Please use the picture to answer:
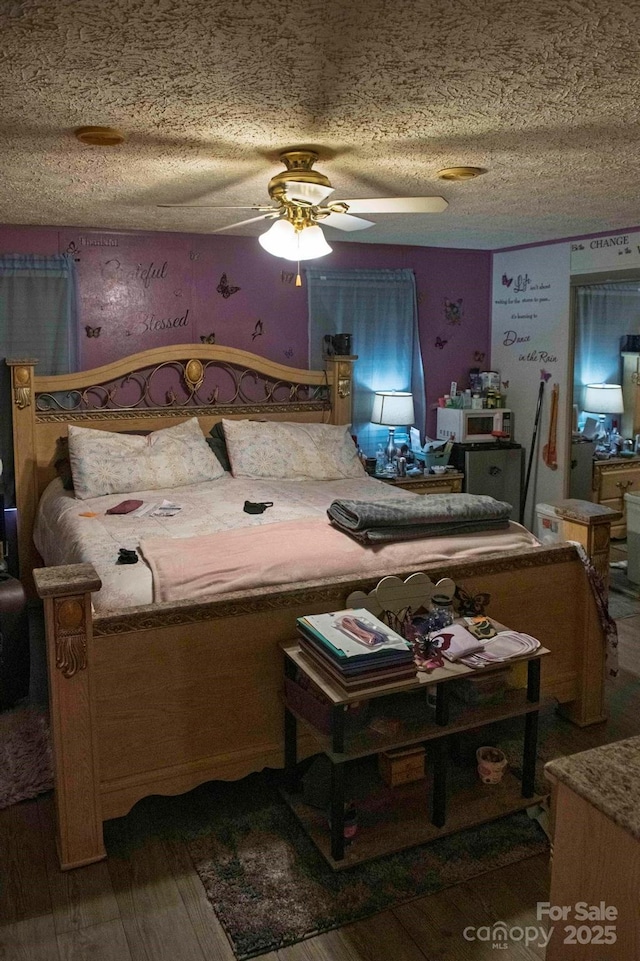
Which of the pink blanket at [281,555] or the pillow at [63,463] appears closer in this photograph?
the pink blanket at [281,555]

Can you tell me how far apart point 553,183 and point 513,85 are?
138 centimetres

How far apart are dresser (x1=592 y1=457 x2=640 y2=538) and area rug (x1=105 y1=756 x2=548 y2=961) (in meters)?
3.61

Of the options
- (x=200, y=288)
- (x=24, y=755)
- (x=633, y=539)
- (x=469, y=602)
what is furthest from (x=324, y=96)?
(x=633, y=539)

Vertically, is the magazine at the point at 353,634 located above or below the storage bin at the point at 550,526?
below

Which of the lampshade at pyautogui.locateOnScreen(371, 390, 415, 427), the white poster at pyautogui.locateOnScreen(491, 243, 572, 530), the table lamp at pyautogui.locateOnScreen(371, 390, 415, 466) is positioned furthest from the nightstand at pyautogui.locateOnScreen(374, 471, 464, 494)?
the white poster at pyautogui.locateOnScreen(491, 243, 572, 530)

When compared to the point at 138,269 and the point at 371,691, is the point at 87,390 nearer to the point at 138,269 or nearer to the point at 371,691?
the point at 138,269

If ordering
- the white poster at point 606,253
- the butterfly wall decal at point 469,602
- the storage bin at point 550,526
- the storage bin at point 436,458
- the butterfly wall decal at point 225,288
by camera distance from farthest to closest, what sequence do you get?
1. the storage bin at point 436,458
2. the butterfly wall decal at point 225,288
3. the white poster at point 606,253
4. the storage bin at point 550,526
5. the butterfly wall decal at point 469,602

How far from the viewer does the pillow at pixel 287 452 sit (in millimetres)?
4438

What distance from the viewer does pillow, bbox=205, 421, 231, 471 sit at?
4543mm

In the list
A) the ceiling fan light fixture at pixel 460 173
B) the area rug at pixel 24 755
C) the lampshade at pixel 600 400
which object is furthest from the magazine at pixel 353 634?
the lampshade at pixel 600 400

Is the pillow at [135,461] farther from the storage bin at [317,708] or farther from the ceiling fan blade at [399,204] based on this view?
the storage bin at [317,708]

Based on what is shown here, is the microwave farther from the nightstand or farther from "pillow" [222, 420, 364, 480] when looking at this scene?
"pillow" [222, 420, 364, 480]

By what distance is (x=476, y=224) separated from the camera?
4.43 m

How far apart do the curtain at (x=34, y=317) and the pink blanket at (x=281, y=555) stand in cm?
192
